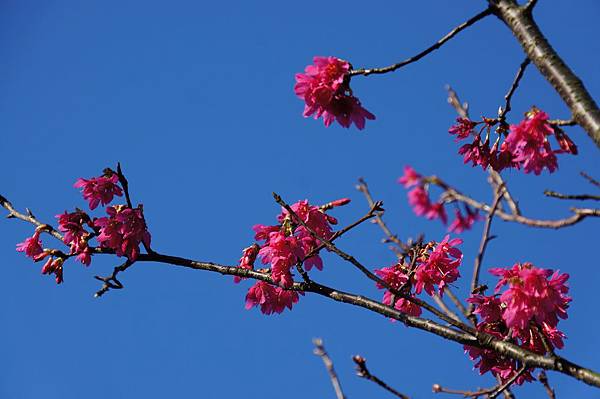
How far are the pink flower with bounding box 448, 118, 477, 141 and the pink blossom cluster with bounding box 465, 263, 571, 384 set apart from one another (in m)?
0.84

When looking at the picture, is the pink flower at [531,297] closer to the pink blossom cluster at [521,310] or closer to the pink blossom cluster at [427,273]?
the pink blossom cluster at [521,310]

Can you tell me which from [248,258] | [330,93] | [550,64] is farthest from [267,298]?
[550,64]

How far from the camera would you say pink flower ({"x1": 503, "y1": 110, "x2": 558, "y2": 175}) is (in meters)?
2.73

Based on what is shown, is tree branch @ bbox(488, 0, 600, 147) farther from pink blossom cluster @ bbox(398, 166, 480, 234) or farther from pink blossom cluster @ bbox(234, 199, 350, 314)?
pink blossom cluster @ bbox(234, 199, 350, 314)

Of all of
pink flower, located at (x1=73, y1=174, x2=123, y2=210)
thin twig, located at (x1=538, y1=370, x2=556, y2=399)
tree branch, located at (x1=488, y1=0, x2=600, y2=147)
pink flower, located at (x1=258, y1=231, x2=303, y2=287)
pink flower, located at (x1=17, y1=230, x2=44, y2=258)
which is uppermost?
pink flower, located at (x1=73, y1=174, x2=123, y2=210)

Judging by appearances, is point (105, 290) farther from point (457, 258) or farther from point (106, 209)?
point (457, 258)

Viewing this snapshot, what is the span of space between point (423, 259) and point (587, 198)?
1818 mm

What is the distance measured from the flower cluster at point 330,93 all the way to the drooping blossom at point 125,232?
1156 millimetres

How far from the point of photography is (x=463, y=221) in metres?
2.05

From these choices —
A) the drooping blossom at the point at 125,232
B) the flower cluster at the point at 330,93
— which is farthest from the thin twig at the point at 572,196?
the drooping blossom at the point at 125,232

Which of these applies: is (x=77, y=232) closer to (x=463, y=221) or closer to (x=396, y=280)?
(x=396, y=280)

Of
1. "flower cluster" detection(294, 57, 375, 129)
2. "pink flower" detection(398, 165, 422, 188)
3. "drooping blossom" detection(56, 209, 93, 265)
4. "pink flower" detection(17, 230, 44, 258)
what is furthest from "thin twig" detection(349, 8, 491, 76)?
"pink flower" detection(17, 230, 44, 258)

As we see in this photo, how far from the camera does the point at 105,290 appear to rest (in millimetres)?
3137

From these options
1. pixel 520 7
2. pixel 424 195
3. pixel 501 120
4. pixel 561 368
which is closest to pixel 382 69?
pixel 520 7
